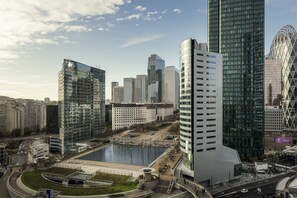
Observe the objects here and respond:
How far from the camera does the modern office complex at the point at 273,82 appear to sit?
162562 millimetres

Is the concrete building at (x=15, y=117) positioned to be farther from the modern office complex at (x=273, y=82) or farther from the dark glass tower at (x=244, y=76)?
the modern office complex at (x=273, y=82)

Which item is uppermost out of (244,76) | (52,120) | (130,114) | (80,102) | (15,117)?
(244,76)

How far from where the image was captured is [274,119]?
5123 inches

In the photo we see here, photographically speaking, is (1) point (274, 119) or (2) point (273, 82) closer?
(1) point (274, 119)

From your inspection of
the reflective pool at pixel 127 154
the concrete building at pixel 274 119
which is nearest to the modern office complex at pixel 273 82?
the concrete building at pixel 274 119

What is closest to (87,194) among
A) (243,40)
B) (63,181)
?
(63,181)

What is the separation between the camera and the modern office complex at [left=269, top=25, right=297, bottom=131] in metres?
141

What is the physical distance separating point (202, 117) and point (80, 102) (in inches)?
2300

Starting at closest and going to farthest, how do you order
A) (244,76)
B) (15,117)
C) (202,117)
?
(202,117), (244,76), (15,117)

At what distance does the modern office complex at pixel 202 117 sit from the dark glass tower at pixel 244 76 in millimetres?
23325

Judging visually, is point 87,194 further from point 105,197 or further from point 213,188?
point 213,188

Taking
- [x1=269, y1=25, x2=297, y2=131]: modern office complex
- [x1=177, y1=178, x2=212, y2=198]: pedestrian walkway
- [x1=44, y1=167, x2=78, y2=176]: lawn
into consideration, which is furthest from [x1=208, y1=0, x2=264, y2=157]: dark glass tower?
[x1=269, y1=25, x2=297, y2=131]: modern office complex

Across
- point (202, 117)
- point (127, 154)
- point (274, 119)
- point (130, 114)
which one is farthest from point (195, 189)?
point (130, 114)

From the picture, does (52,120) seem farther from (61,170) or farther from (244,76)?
(244,76)
